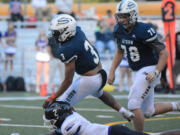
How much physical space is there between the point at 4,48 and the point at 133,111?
31.1ft

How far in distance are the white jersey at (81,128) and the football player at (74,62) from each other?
1283mm

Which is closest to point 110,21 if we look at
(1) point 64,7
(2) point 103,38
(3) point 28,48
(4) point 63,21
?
(2) point 103,38

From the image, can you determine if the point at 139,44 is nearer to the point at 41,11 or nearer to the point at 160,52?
the point at 160,52

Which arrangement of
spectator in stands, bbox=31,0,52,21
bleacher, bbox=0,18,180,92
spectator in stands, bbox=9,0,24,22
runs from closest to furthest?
1. bleacher, bbox=0,18,180,92
2. spectator in stands, bbox=9,0,24,22
3. spectator in stands, bbox=31,0,52,21

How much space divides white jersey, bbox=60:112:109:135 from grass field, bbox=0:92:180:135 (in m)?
2.27

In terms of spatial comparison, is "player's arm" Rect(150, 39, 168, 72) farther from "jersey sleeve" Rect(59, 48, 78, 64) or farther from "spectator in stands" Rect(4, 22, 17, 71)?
"spectator in stands" Rect(4, 22, 17, 71)

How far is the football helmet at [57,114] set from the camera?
16.6 ft

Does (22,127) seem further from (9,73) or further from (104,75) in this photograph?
(9,73)

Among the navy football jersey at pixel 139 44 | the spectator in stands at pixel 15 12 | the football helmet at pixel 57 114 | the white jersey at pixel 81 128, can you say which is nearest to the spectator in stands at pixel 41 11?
the spectator in stands at pixel 15 12

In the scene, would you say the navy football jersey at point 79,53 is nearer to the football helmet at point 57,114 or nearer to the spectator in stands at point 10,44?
the football helmet at point 57,114

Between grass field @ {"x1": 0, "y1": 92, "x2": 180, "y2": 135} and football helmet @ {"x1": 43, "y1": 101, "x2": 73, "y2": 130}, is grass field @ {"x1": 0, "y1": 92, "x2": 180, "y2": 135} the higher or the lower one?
the lower one

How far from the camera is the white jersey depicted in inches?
195

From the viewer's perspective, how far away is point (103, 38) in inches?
617

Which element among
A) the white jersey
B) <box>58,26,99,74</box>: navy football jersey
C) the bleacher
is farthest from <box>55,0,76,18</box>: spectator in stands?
the white jersey
